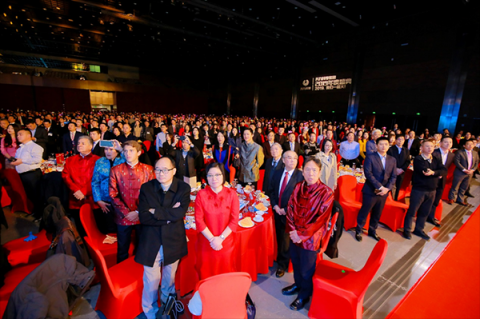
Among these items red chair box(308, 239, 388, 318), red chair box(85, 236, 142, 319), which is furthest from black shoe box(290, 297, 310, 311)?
red chair box(85, 236, 142, 319)

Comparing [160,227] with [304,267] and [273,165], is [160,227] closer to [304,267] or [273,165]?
[304,267]

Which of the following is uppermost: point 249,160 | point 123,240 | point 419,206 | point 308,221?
point 249,160

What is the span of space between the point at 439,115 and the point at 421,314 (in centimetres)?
1266

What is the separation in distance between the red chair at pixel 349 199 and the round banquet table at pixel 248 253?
1.94 m

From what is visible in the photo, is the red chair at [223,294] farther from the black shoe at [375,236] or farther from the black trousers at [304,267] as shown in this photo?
the black shoe at [375,236]

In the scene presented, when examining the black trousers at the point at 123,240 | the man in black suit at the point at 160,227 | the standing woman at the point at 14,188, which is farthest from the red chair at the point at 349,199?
the standing woman at the point at 14,188

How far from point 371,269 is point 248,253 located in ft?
4.47

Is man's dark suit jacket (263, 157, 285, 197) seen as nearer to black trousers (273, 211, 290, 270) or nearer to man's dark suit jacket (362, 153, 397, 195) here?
black trousers (273, 211, 290, 270)

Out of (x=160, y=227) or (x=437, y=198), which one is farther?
(x=437, y=198)

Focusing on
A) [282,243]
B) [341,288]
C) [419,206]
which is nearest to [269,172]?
[282,243]

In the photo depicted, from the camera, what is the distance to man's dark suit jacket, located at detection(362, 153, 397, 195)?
3.54 meters

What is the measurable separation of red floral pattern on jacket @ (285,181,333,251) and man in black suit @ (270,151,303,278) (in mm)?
425

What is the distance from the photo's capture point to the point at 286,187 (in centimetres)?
279

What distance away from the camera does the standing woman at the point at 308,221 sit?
2.19m
